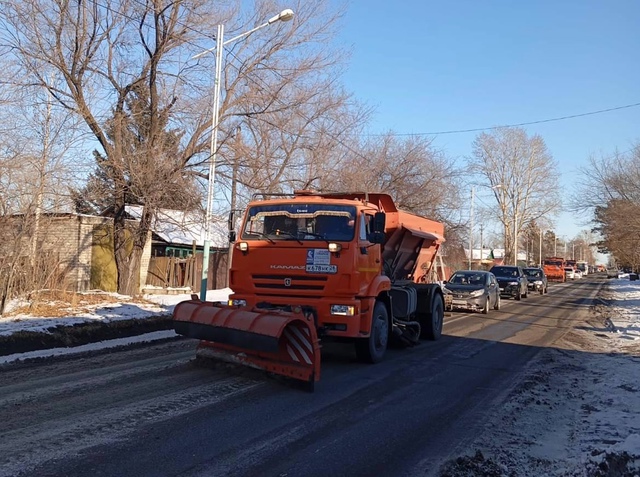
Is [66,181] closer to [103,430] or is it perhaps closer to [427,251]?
[427,251]

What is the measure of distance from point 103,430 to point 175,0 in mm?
14690

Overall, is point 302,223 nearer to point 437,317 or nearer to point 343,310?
point 343,310

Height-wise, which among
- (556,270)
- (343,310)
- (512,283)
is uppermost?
(556,270)

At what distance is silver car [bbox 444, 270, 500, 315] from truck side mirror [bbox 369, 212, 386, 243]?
12386mm

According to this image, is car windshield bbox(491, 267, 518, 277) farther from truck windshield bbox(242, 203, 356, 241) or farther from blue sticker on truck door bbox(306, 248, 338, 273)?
blue sticker on truck door bbox(306, 248, 338, 273)

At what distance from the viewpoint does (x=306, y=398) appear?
741 cm

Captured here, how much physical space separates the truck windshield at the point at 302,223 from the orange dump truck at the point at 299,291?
17mm

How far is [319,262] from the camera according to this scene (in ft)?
29.7

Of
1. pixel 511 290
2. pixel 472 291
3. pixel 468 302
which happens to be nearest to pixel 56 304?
pixel 468 302

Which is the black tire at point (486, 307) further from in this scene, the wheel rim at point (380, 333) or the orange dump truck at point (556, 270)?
the orange dump truck at point (556, 270)

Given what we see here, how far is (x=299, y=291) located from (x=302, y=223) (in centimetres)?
122

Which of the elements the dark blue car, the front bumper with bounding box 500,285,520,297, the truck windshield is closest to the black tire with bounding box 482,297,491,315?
the dark blue car

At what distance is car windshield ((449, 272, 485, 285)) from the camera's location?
22.1 metres

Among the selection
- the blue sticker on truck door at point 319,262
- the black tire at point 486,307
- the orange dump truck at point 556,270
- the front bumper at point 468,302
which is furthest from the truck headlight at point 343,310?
the orange dump truck at point 556,270
